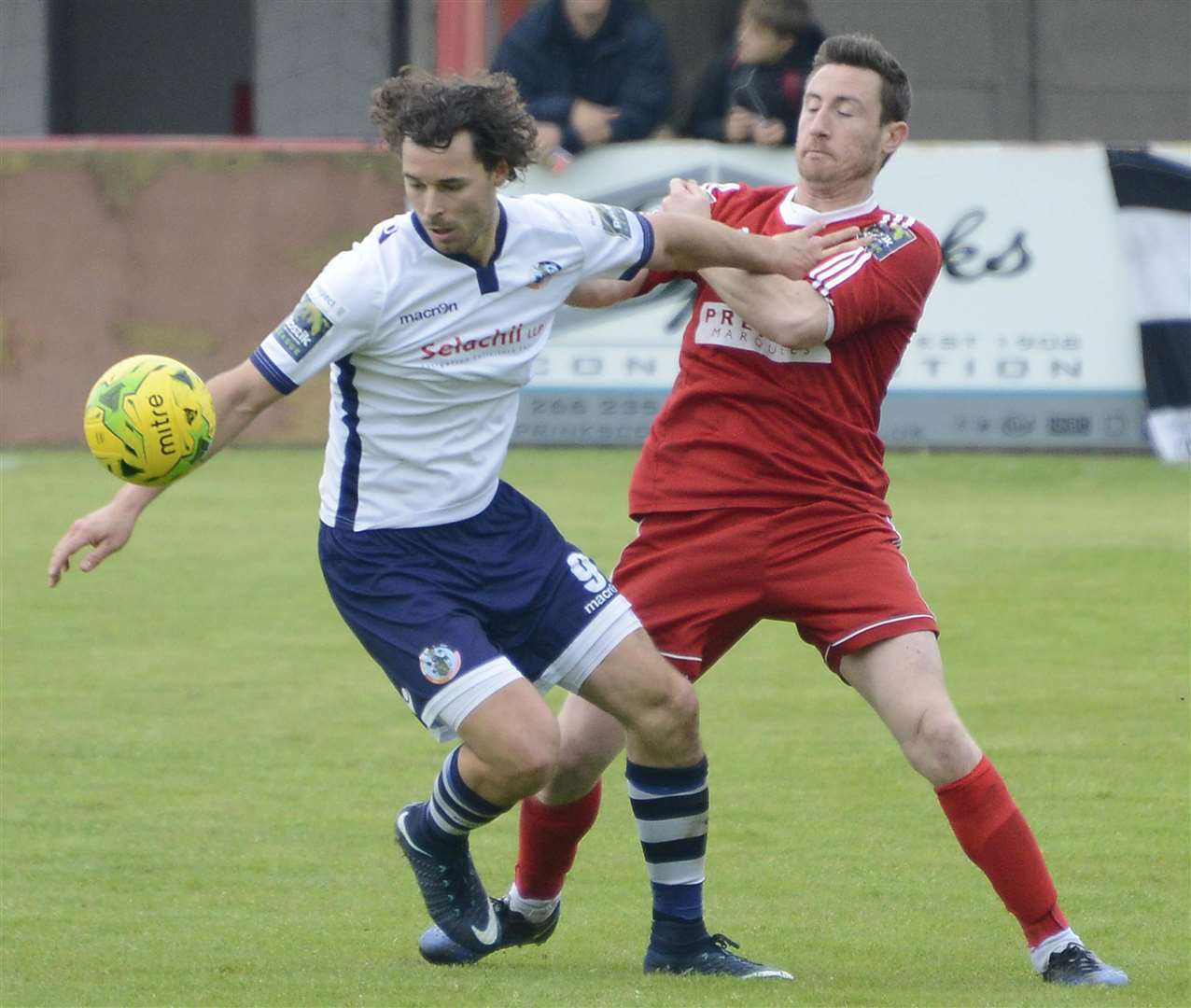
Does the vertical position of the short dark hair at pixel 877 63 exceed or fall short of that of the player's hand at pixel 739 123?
it exceeds it

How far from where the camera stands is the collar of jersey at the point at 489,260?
469cm

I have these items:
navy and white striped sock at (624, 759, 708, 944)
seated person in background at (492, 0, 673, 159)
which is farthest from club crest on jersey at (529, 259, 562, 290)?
seated person in background at (492, 0, 673, 159)

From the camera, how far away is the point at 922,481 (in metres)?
12.0

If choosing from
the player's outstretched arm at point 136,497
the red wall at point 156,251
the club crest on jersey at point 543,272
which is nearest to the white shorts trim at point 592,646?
the club crest on jersey at point 543,272

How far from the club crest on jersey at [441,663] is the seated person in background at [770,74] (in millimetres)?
8067

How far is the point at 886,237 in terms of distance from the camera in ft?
16.8

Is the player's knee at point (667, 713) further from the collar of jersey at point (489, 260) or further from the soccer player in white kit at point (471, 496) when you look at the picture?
the collar of jersey at point (489, 260)

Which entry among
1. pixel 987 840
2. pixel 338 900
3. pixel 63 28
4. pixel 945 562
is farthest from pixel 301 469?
pixel 63 28

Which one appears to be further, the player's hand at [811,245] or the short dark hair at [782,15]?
the short dark hair at [782,15]

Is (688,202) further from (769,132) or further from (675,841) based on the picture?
(769,132)

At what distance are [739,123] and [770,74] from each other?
335mm

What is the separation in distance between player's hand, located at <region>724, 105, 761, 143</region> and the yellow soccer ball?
8195 mm

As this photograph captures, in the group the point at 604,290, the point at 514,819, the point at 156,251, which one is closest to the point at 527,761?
the point at 604,290

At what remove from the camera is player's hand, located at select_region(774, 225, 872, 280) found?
496cm
